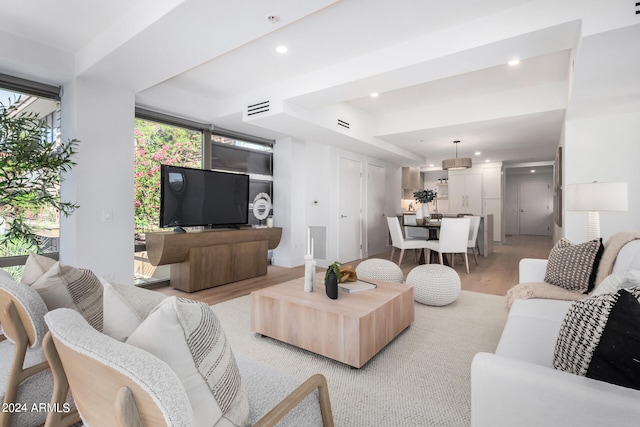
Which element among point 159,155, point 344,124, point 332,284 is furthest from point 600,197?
point 159,155

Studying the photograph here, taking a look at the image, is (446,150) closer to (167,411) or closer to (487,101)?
(487,101)

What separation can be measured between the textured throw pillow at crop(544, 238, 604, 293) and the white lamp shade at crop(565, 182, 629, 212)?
54 cm

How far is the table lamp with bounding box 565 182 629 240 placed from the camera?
107 inches

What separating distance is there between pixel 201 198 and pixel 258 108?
1.43 metres

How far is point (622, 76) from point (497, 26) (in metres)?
1.42

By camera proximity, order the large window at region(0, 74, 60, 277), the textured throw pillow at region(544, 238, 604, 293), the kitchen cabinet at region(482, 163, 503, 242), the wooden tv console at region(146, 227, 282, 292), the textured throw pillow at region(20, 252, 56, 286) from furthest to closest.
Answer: the kitchen cabinet at region(482, 163, 503, 242) → the wooden tv console at region(146, 227, 282, 292) → the large window at region(0, 74, 60, 277) → the textured throw pillow at region(544, 238, 604, 293) → the textured throw pillow at region(20, 252, 56, 286)

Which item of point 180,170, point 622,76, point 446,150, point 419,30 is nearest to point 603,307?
point 419,30

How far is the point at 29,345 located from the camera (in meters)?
1.26

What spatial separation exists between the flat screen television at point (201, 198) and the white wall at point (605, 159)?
15.1 feet

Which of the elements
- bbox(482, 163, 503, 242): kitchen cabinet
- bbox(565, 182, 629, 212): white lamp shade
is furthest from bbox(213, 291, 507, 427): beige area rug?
bbox(482, 163, 503, 242): kitchen cabinet

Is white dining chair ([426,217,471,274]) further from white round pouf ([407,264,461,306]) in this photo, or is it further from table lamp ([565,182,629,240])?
table lamp ([565,182,629,240])

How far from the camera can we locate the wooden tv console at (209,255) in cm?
386

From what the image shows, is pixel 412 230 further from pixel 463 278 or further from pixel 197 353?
pixel 197 353

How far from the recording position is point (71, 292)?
143cm
